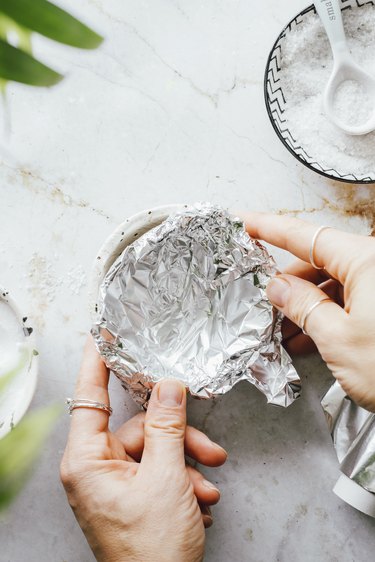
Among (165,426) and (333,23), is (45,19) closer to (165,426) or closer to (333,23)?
(165,426)

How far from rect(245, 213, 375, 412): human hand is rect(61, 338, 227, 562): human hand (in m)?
0.15

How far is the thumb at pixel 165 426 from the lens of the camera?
53cm

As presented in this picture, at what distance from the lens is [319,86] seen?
2.19 feet

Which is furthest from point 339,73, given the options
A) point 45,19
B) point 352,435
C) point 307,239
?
point 45,19

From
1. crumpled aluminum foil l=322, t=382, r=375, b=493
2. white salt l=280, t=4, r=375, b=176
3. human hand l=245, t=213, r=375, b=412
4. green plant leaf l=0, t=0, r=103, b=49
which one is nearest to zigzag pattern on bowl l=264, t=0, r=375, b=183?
white salt l=280, t=4, r=375, b=176

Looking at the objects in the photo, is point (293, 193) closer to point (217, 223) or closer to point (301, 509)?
point (217, 223)

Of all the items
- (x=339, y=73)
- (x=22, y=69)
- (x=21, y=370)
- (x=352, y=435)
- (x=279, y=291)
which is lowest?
(x=21, y=370)

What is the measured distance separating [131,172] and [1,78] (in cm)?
52

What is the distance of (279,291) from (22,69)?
414 mm

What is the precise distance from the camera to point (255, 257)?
23.1 inches

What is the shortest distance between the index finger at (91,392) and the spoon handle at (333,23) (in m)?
0.45

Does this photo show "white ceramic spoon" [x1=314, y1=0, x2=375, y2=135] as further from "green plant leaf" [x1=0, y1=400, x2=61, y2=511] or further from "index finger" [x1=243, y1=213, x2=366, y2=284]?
"green plant leaf" [x1=0, y1=400, x2=61, y2=511]

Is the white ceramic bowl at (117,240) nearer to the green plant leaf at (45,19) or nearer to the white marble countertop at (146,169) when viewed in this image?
the white marble countertop at (146,169)

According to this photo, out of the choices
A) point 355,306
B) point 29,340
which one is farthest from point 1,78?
point 29,340
